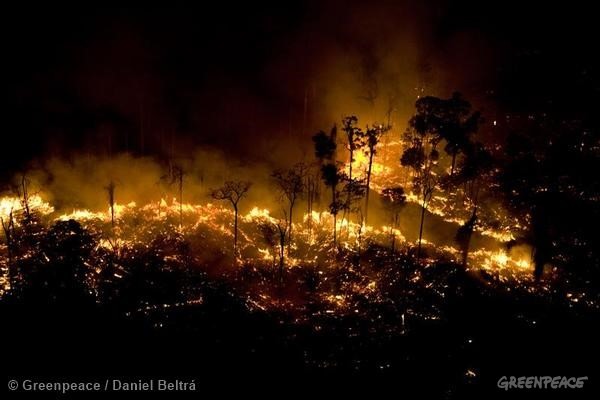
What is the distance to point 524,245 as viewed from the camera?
1252 inches

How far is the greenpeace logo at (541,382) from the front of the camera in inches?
682

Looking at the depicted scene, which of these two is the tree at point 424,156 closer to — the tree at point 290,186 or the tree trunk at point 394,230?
the tree trunk at point 394,230

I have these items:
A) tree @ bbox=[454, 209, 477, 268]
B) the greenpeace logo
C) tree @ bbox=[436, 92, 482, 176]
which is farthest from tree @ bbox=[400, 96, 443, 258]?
the greenpeace logo

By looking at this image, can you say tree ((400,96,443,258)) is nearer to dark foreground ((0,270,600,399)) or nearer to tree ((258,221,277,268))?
tree ((258,221,277,268))

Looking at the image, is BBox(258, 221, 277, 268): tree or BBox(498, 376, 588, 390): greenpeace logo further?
BBox(258, 221, 277, 268): tree

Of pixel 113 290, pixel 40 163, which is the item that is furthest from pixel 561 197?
pixel 40 163

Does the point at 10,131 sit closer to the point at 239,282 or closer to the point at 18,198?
the point at 18,198

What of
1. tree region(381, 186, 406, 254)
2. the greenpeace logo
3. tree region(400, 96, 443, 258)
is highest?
tree region(400, 96, 443, 258)

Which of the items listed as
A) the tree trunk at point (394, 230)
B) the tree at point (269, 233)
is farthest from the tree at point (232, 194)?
the tree trunk at point (394, 230)

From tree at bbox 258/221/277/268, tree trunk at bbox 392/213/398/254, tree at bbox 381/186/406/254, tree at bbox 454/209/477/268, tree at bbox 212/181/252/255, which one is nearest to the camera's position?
tree at bbox 454/209/477/268

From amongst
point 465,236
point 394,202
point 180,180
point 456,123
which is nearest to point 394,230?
point 394,202

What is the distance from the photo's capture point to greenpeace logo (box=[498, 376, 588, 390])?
682 inches

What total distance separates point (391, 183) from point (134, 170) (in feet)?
81.3

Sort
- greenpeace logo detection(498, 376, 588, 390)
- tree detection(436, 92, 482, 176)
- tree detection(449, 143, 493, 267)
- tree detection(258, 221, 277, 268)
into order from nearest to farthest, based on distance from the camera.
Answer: greenpeace logo detection(498, 376, 588, 390)
tree detection(449, 143, 493, 267)
tree detection(258, 221, 277, 268)
tree detection(436, 92, 482, 176)
